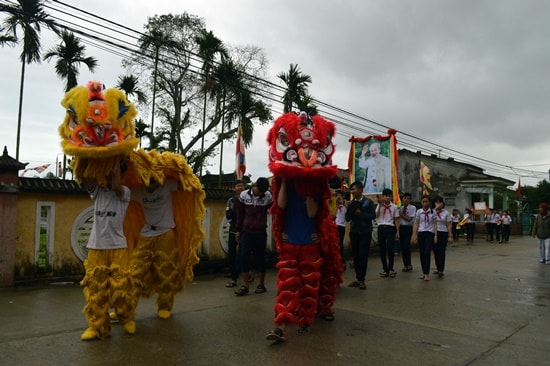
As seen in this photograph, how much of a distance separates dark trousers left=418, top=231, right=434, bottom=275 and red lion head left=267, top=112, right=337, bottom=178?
4.60 m

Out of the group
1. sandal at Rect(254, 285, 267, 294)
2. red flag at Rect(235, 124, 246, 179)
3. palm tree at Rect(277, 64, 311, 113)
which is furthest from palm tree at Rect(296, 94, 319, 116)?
sandal at Rect(254, 285, 267, 294)

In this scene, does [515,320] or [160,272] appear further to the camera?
[515,320]

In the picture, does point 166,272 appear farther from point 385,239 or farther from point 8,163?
point 385,239

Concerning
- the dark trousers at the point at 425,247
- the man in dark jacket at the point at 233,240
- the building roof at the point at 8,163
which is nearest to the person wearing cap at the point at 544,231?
the dark trousers at the point at 425,247

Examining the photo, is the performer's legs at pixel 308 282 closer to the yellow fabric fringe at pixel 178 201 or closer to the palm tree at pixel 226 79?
the yellow fabric fringe at pixel 178 201

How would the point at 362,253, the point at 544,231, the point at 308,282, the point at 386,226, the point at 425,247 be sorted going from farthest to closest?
the point at 544,231
the point at 386,226
the point at 425,247
the point at 362,253
the point at 308,282

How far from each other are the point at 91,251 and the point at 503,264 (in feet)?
33.4

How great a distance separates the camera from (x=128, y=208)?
4.78m

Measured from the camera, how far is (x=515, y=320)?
16.9 feet

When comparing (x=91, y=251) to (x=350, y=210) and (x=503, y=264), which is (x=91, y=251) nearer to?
(x=350, y=210)

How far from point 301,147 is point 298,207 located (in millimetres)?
635

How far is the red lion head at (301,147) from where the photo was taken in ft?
13.4

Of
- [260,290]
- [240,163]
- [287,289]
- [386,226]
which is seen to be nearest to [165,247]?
[287,289]

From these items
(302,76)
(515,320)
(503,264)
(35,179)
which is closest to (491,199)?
(302,76)
